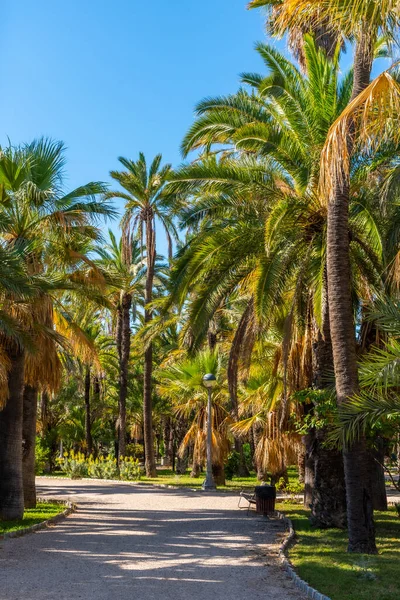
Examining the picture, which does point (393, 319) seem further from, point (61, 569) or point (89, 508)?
point (89, 508)

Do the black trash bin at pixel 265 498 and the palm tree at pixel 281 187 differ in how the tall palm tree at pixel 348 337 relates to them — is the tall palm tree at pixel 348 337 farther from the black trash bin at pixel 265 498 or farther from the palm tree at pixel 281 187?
the black trash bin at pixel 265 498

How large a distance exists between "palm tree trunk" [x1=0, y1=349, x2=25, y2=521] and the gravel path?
1179mm

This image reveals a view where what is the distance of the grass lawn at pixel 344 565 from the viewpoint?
7.87m

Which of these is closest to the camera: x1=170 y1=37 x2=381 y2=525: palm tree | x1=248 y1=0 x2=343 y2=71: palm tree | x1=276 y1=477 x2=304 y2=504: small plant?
x1=170 y1=37 x2=381 y2=525: palm tree

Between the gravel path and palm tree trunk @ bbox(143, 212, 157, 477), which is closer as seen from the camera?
the gravel path

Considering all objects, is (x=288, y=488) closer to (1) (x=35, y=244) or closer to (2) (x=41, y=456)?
(1) (x=35, y=244)

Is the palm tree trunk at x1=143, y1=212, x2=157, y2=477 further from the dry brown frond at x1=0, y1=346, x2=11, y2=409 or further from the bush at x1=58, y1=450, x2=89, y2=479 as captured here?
the dry brown frond at x1=0, y1=346, x2=11, y2=409

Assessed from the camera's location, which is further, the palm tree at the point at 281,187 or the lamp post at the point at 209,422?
the lamp post at the point at 209,422

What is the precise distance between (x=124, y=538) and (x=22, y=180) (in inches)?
303

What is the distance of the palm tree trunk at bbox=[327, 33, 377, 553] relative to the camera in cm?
1046

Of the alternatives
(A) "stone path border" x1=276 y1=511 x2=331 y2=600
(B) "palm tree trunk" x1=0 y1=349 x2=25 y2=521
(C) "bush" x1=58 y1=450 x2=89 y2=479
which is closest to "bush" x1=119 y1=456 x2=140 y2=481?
(C) "bush" x1=58 y1=450 x2=89 y2=479

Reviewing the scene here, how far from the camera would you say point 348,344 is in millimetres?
10812

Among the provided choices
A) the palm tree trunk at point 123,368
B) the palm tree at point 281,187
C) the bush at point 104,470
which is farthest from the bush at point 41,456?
the palm tree at point 281,187

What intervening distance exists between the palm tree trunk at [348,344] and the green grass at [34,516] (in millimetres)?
6458
